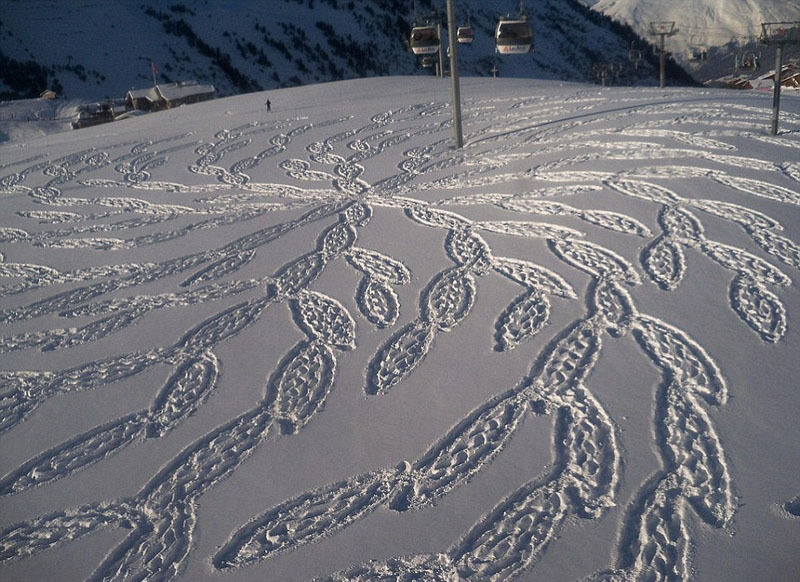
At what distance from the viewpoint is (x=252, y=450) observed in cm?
343

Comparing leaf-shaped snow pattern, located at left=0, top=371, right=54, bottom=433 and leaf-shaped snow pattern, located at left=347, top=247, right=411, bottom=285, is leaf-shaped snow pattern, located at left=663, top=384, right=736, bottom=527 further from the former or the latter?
leaf-shaped snow pattern, located at left=0, top=371, right=54, bottom=433

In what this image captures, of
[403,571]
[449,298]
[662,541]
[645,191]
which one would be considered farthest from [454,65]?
[403,571]

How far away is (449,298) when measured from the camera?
189 inches

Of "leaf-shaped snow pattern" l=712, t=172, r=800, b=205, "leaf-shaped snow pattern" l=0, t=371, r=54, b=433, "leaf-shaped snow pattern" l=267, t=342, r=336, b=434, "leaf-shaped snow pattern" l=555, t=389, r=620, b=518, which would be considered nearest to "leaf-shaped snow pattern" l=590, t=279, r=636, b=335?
"leaf-shaped snow pattern" l=555, t=389, r=620, b=518

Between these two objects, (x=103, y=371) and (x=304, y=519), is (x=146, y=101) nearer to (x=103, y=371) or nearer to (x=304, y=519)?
(x=103, y=371)

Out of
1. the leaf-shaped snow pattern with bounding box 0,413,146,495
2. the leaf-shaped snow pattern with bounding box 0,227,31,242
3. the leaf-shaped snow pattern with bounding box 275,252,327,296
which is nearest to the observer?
the leaf-shaped snow pattern with bounding box 0,413,146,495

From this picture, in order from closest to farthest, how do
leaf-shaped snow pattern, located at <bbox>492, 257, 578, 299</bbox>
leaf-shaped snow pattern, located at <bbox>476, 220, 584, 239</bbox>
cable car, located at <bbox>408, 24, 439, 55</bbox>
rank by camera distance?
leaf-shaped snow pattern, located at <bbox>492, 257, 578, 299</bbox> < leaf-shaped snow pattern, located at <bbox>476, 220, 584, 239</bbox> < cable car, located at <bbox>408, 24, 439, 55</bbox>

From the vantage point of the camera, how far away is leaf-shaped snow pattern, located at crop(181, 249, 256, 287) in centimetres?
546

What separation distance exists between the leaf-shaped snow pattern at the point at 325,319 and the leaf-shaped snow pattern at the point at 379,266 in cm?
52

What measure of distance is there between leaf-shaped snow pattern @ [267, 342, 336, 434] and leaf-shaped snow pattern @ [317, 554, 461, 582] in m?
1.05

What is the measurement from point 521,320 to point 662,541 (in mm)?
1945

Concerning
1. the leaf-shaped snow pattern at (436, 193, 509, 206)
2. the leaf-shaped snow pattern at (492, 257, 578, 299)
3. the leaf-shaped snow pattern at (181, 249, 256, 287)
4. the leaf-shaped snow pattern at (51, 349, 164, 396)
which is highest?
the leaf-shaped snow pattern at (436, 193, 509, 206)

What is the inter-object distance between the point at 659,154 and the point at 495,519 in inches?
226

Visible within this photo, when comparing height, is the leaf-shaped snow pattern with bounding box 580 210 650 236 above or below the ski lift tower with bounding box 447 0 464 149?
below
